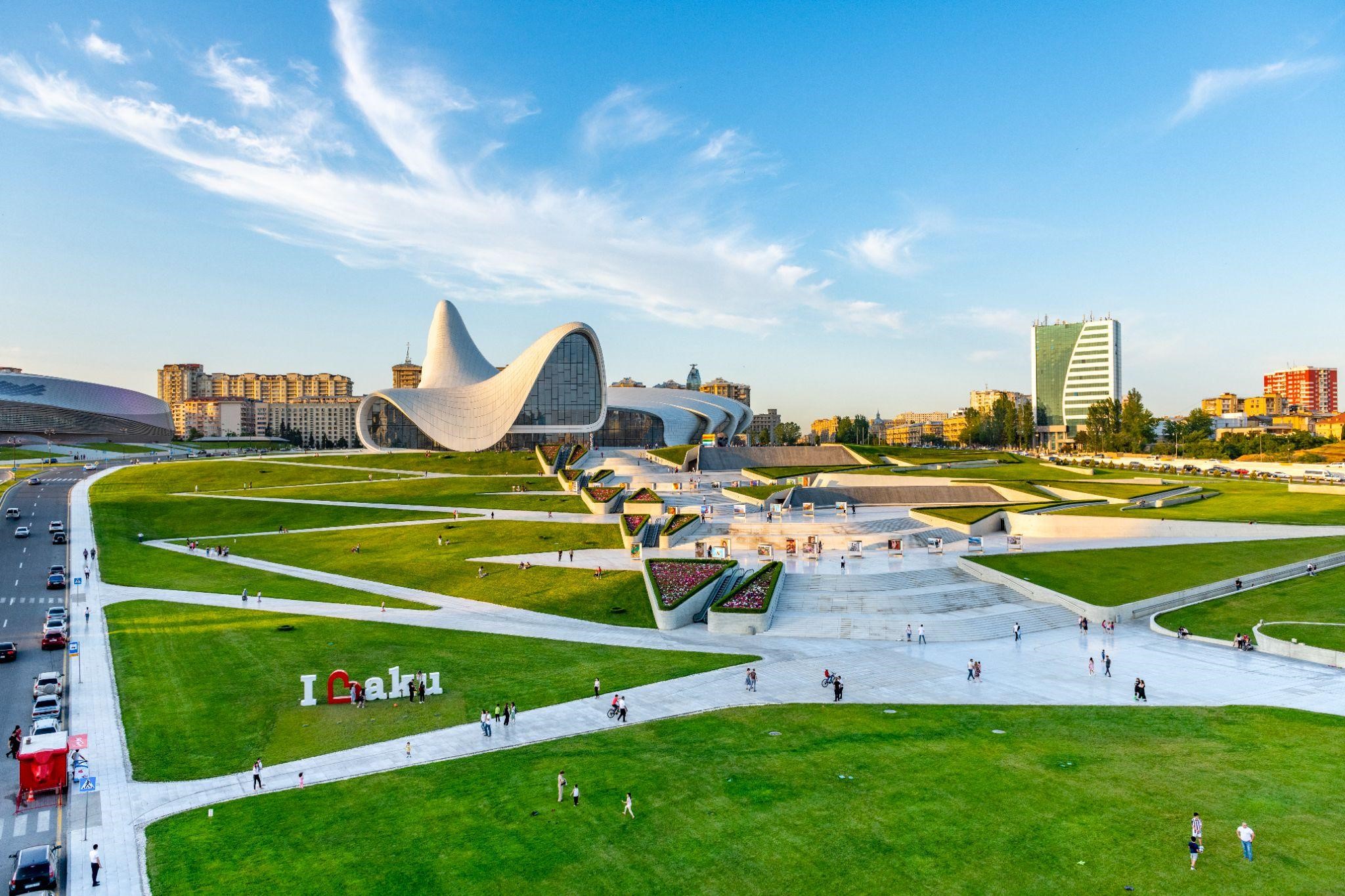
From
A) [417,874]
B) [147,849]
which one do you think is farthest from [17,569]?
[417,874]

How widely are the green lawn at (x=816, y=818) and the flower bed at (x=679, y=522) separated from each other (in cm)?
2197

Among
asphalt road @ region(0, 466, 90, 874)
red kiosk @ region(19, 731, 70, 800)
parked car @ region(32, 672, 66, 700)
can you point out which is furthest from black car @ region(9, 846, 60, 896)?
parked car @ region(32, 672, 66, 700)

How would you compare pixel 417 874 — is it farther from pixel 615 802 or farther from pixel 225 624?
pixel 225 624

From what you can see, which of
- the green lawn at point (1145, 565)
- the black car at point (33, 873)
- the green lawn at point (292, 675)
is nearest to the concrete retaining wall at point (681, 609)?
the green lawn at point (292, 675)

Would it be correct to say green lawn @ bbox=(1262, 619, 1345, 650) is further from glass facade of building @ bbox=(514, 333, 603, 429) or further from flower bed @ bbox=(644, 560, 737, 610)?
glass facade of building @ bbox=(514, 333, 603, 429)

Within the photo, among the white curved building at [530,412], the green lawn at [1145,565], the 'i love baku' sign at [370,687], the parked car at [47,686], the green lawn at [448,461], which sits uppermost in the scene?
the white curved building at [530,412]

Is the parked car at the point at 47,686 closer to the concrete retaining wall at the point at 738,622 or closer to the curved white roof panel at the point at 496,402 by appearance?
the concrete retaining wall at the point at 738,622

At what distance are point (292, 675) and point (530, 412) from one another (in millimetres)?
59860

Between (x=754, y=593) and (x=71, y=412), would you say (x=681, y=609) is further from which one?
(x=71, y=412)

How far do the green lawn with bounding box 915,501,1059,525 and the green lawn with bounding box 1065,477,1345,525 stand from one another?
268cm

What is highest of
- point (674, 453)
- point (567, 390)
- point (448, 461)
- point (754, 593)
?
point (567, 390)

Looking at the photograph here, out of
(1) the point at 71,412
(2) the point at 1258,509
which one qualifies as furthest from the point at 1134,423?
(1) the point at 71,412

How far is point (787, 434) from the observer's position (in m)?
129

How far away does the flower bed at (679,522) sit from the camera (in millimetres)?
40944
